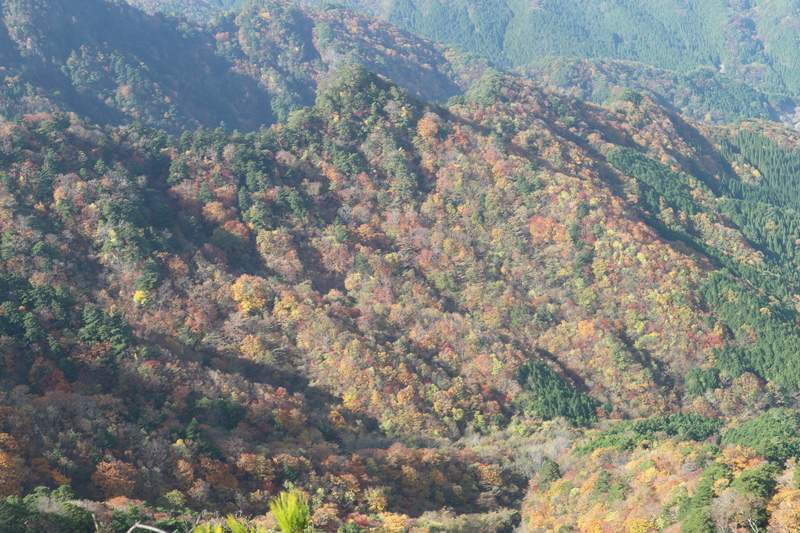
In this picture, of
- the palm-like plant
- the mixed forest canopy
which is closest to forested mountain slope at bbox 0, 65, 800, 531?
the mixed forest canopy

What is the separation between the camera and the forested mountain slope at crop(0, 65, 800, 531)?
63.8 meters

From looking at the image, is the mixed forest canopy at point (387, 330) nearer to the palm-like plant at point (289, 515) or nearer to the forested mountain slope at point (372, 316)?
the forested mountain slope at point (372, 316)

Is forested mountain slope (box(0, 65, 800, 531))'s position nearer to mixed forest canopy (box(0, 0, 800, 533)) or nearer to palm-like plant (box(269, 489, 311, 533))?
mixed forest canopy (box(0, 0, 800, 533))

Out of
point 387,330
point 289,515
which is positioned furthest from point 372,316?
point 289,515

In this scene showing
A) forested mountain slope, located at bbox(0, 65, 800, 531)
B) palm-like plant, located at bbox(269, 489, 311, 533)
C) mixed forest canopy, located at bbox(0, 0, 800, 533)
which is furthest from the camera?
forested mountain slope, located at bbox(0, 65, 800, 531)

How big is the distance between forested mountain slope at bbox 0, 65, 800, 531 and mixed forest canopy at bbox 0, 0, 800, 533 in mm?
414

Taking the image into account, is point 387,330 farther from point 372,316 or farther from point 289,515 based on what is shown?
point 289,515

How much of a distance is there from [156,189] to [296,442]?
61749 mm

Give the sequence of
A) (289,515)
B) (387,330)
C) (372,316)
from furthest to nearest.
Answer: (372,316) < (387,330) < (289,515)

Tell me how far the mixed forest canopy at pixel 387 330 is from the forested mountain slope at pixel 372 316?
0.41 metres

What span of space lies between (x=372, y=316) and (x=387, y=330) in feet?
11.8

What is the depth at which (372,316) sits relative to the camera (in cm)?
10319

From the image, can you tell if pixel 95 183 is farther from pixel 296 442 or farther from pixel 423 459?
pixel 423 459

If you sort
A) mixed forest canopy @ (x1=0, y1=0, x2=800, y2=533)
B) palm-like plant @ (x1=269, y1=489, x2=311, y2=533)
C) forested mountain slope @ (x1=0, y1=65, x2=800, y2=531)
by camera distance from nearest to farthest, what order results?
1. palm-like plant @ (x1=269, y1=489, x2=311, y2=533)
2. mixed forest canopy @ (x1=0, y1=0, x2=800, y2=533)
3. forested mountain slope @ (x1=0, y1=65, x2=800, y2=531)
